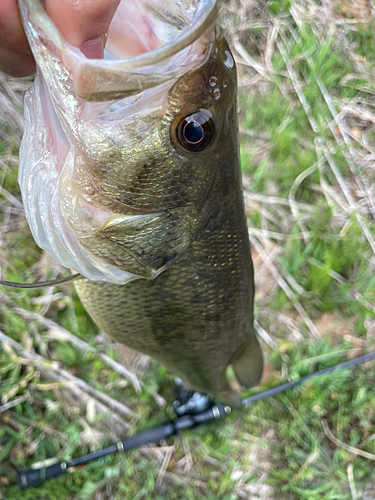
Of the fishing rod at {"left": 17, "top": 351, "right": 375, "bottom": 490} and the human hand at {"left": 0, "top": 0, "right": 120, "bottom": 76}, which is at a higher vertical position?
the human hand at {"left": 0, "top": 0, "right": 120, "bottom": 76}

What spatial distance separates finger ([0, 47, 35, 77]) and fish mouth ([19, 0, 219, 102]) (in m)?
0.26

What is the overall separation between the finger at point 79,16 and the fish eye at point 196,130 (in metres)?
0.26

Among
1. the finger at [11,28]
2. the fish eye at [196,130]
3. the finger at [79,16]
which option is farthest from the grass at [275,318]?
the fish eye at [196,130]

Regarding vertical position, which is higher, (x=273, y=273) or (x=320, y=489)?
(x=273, y=273)

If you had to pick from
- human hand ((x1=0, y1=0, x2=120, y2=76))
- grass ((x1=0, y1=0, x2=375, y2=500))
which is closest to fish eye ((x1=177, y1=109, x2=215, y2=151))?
human hand ((x1=0, y1=0, x2=120, y2=76))

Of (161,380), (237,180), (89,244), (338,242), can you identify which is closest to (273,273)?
(338,242)

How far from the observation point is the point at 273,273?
2475 mm

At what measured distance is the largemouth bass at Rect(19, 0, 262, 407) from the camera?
2.32 ft

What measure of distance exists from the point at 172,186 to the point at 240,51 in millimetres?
2242

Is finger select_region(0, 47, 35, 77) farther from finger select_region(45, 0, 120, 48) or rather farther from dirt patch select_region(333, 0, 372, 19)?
dirt patch select_region(333, 0, 372, 19)

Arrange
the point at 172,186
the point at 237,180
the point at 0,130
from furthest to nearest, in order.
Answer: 1. the point at 0,130
2. the point at 237,180
3. the point at 172,186

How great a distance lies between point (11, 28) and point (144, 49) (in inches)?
11.4

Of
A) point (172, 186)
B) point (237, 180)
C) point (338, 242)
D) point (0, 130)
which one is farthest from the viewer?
point (338, 242)

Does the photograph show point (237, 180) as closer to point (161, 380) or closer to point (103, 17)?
point (103, 17)
